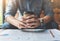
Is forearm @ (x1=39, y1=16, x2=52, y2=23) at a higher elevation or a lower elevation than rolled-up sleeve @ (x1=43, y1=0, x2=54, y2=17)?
lower

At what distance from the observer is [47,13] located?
167 centimetres

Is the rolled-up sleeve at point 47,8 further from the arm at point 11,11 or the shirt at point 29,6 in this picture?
the arm at point 11,11

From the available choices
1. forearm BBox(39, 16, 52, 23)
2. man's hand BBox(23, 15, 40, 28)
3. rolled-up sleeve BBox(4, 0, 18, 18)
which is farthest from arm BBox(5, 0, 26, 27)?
forearm BBox(39, 16, 52, 23)

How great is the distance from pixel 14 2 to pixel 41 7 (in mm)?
348

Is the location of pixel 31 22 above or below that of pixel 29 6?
below

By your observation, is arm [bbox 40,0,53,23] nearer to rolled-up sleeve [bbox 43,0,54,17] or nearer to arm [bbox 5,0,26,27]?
rolled-up sleeve [bbox 43,0,54,17]

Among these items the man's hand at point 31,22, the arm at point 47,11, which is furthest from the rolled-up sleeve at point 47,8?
the man's hand at point 31,22

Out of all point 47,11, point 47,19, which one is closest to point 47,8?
point 47,11

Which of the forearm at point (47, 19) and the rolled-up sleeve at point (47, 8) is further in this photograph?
the rolled-up sleeve at point (47, 8)

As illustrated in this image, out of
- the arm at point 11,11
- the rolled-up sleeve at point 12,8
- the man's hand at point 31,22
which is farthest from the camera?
the rolled-up sleeve at point 12,8

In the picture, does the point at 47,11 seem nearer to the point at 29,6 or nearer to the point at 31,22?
the point at 29,6

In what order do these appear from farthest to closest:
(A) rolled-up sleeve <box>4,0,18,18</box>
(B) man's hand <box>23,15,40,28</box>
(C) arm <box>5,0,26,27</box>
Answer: (A) rolled-up sleeve <box>4,0,18,18</box> < (C) arm <box>5,0,26,27</box> < (B) man's hand <box>23,15,40,28</box>

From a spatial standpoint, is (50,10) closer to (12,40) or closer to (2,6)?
(12,40)

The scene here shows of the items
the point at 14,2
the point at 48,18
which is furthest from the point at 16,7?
the point at 48,18
